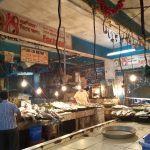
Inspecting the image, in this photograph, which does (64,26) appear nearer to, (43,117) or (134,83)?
(43,117)

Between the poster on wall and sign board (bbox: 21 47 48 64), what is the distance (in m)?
0.72

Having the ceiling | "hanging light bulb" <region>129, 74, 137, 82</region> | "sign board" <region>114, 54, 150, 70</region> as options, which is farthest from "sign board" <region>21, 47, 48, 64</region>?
"sign board" <region>114, 54, 150, 70</region>

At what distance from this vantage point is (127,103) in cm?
1333

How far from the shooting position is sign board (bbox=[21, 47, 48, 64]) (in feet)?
26.8

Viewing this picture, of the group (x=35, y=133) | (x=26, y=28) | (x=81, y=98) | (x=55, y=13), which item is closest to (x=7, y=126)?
(x=35, y=133)

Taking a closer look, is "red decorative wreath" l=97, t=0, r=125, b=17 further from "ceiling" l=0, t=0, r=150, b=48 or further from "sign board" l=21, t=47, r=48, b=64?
"sign board" l=21, t=47, r=48, b=64

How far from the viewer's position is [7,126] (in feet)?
21.5

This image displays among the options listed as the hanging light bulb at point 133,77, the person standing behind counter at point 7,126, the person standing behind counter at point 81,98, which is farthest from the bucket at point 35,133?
the hanging light bulb at point 133,77

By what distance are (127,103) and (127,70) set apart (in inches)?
77.1

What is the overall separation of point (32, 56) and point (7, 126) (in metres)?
2.93

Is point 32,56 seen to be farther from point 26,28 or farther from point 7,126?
point 7,126

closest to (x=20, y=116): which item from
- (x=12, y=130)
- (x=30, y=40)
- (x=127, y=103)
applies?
(x=12, y=130)

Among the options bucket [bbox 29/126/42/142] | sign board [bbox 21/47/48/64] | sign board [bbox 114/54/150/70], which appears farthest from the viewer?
sign board [bbox 114/54/150/70]

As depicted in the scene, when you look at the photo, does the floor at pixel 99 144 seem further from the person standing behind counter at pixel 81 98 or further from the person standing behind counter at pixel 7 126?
the person standing behind counter at pixel 81 98
